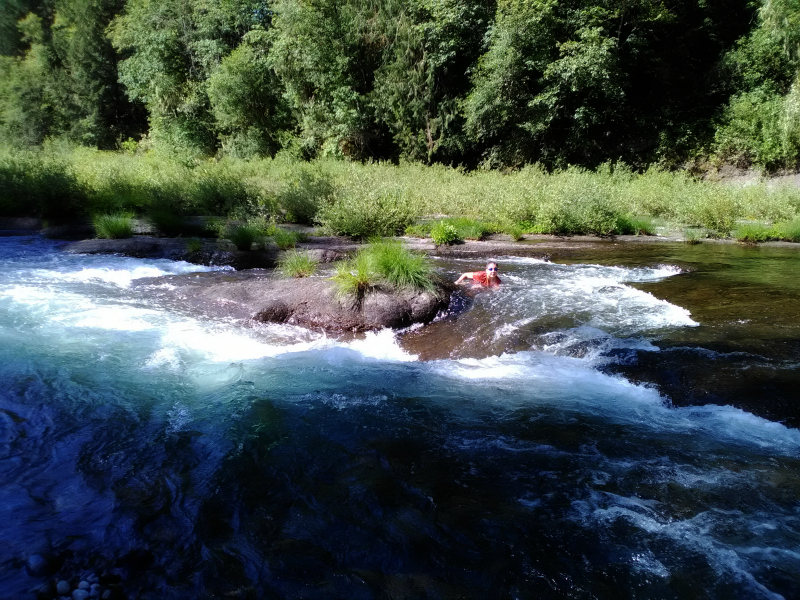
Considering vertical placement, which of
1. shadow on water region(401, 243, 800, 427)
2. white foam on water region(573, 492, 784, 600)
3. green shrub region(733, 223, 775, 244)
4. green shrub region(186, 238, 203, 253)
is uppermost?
green shrub region(733, 223, 775, 244)

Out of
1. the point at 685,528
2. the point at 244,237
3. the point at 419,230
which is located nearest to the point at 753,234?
the point at 419,230

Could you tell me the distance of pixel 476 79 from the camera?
22562 millimetres

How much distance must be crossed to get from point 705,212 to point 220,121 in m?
24.9

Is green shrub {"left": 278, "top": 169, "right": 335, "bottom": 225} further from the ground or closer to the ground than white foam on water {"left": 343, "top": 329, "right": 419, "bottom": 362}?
further from the ground

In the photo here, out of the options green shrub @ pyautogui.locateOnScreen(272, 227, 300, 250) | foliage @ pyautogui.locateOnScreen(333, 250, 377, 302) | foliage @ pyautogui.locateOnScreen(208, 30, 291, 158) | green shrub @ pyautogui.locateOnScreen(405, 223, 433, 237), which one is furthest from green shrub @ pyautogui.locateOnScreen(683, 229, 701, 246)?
foliage @ pyautogui.locateOnScreen(208, 30, 291, 158)

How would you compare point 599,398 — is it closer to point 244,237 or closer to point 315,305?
point 315,305

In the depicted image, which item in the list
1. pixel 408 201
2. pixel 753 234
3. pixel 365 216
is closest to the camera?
pixel 365 216

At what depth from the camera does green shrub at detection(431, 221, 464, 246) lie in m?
12.3

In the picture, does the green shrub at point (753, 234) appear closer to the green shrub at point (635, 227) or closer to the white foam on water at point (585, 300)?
the green shrub at point (635, 227)

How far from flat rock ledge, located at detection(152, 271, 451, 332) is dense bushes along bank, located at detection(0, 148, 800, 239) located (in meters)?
4.79

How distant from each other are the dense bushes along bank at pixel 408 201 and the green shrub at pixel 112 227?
0.72 metres

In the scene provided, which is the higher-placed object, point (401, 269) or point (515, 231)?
point (515, 231)

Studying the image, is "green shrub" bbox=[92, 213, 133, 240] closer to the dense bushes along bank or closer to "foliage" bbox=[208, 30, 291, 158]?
the dense bushes along bank

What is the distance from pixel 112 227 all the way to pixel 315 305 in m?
7.36
